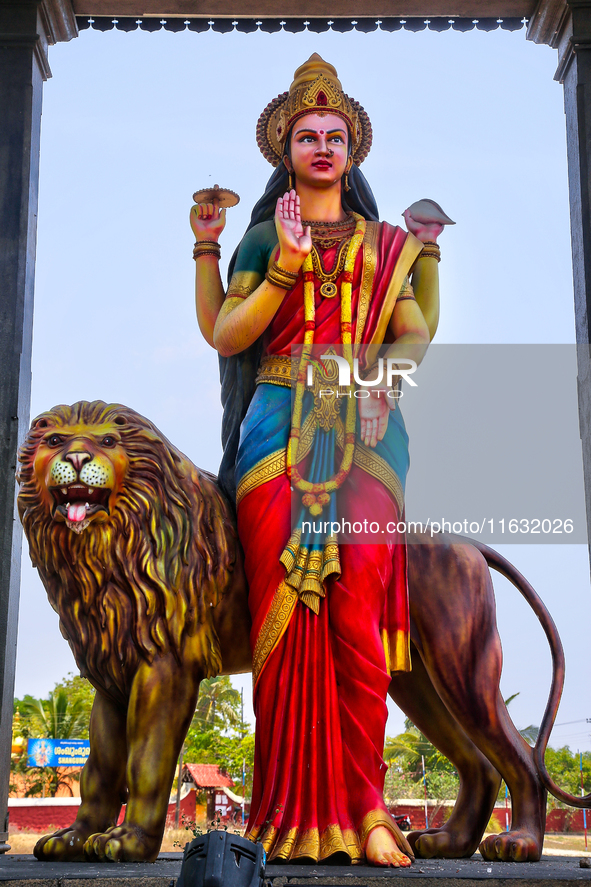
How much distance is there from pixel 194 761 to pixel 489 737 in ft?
116

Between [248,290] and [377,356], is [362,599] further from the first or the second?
[248,290]

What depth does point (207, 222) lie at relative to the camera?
17.2 feet

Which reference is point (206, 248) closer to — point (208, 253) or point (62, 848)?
point (208, 253)

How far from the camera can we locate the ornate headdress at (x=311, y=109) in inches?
203

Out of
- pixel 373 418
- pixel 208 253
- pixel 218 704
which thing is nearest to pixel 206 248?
pixel 208 253

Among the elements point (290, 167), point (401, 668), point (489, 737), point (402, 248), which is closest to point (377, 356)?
point (402, 248)

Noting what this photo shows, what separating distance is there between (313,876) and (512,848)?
1267 mm

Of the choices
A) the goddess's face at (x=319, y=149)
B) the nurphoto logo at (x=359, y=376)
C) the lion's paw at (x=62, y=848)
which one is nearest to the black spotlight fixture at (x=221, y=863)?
the lion's paw at (x=62, y=848)

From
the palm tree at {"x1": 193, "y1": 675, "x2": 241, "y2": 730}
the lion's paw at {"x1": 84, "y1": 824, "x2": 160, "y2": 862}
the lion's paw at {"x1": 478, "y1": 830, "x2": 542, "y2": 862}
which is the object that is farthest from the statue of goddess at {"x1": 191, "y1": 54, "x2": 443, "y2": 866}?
the palm tree at {"x1": 193, "y1": 675, "x2": 241, "y2": 730}

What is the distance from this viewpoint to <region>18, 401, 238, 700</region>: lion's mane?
4.21m

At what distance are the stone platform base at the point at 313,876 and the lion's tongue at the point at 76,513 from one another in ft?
4.45

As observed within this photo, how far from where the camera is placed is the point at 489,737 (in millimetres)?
4512

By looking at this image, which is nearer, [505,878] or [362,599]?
[505,878]

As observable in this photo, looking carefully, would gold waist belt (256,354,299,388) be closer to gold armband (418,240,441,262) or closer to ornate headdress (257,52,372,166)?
gold armband (418,240,441,262)
